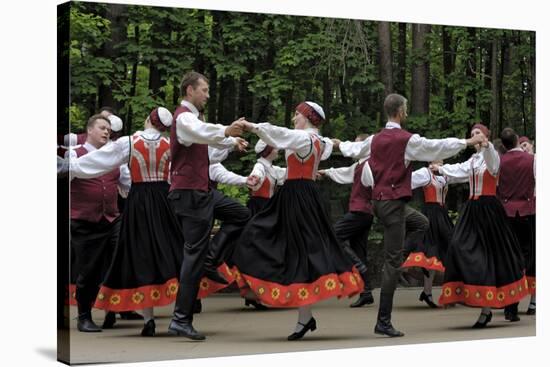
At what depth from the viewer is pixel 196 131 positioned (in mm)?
8344

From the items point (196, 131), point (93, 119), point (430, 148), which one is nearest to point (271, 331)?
point (196, 131)

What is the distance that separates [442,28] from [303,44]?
54.3 inches

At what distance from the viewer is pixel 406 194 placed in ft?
29.8

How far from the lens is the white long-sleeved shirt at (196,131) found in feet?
27.2

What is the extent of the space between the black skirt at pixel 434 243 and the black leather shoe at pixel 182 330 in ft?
7.54

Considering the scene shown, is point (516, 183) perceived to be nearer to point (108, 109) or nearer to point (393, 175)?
point (393, 175)

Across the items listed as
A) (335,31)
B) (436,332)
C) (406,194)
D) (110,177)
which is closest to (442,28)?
(335,31)

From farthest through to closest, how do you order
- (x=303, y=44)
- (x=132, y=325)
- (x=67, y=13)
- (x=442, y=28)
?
1. (x=442, y=28)
2. (x=303, y=44)
3. (x=132, y=325)
4. (x=67, y=13)

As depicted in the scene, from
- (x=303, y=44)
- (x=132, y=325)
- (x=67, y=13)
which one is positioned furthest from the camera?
(x=303, y=44)

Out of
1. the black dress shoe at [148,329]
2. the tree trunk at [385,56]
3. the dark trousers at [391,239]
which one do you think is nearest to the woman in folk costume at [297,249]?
the dark trousers at [391,239]

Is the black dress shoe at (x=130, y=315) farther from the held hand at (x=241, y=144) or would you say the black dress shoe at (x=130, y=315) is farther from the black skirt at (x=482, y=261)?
the black skirt at (x=482, y=261)

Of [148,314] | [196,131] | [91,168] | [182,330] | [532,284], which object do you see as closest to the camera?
[196,131]

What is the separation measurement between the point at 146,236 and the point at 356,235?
1.84 meters

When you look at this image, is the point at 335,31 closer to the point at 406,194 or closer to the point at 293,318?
the point at 406,194
